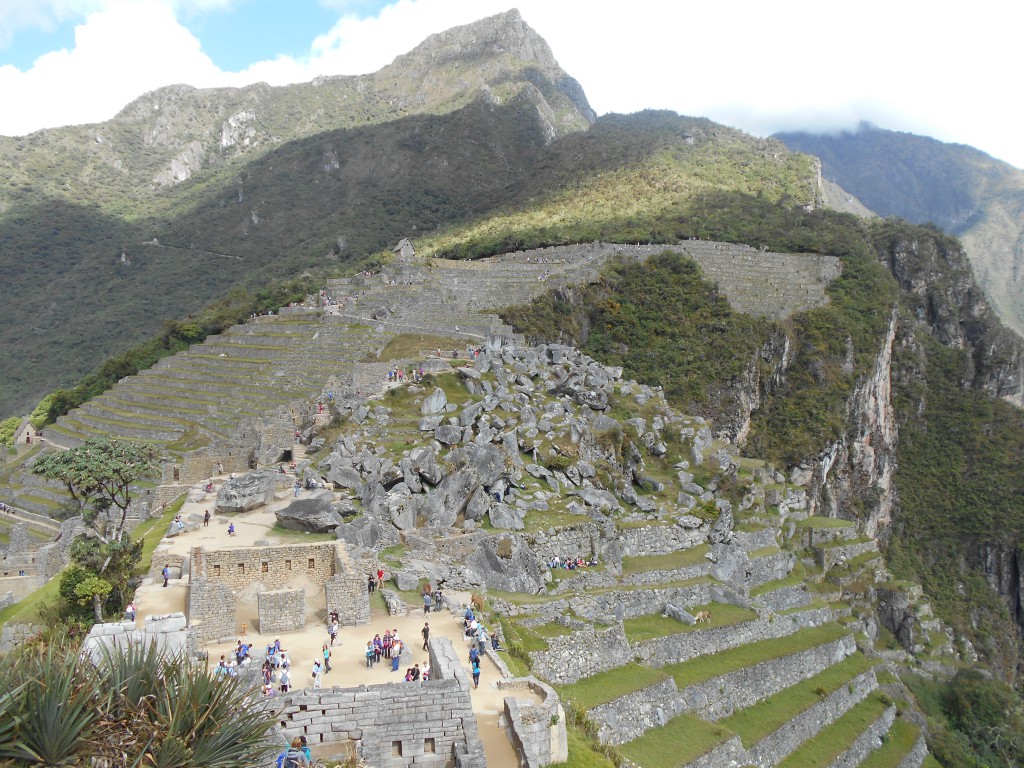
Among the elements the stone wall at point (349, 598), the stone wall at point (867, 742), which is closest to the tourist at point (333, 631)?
the stone wall at point (349, 598)

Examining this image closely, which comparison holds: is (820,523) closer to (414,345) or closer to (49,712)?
(414,345)

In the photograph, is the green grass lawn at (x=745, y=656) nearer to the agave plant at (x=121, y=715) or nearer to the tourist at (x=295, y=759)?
the tourist at (x=295, y=759)

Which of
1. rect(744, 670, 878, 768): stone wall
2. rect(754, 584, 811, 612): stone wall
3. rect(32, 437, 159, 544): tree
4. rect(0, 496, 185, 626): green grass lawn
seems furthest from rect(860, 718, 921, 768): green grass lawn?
rect(32, 437, 159, 544): tree

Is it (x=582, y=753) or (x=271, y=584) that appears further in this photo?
(x=271, y=584)

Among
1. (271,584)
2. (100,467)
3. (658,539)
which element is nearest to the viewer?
(271,584)

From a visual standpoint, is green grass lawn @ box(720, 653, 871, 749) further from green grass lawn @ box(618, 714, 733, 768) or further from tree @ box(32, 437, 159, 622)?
tree @ box(32, 437, 159, 622)

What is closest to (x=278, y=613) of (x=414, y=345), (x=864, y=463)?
(x=414, y=345)
